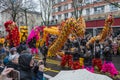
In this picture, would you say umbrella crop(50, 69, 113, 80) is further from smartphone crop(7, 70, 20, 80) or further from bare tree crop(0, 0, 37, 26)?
bare tree crop(0, 0, 37, 26)

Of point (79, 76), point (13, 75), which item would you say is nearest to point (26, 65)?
point (13, 75)

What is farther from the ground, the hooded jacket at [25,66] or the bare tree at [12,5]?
the bare tree at [12,5]

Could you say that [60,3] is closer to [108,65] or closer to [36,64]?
[108,65]

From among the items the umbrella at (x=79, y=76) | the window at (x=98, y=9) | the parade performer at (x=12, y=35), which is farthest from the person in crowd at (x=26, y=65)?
the window at (x=98, y=9)

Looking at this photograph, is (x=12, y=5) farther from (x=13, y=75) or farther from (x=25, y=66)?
(x=13, y=75)

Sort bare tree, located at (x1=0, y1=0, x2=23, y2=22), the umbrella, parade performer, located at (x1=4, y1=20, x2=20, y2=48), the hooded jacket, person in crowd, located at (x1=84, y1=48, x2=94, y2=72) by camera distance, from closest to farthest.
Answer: the umbrella → the hooded jacket → person in crowd, located at (x1=84, y1=48, x2=94, y2=72) → parade performer, located at (x1=4, y1=20, x2=20, y2=48) → bare tree, located at (x1=0, y1=0, x2=23, y2=22)

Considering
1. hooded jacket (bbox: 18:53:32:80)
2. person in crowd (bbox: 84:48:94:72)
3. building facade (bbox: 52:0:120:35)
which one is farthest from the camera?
building facade (bbox: 52:0:120:35)

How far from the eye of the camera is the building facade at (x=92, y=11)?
33781 mm

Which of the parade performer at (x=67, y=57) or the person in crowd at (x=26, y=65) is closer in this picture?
the person in crowd at (x=26, y=65)

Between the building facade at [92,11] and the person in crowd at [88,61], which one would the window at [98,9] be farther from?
the person in crowd at [88,61]

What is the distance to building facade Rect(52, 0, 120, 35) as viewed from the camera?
111ft

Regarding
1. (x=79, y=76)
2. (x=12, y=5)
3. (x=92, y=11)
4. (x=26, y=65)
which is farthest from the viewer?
(x=92, y=11)

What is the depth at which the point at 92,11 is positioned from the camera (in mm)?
50719

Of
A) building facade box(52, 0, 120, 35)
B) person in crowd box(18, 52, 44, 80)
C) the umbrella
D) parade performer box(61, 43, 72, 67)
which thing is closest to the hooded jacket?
person in crowd box(18, 52, 44, 80)
